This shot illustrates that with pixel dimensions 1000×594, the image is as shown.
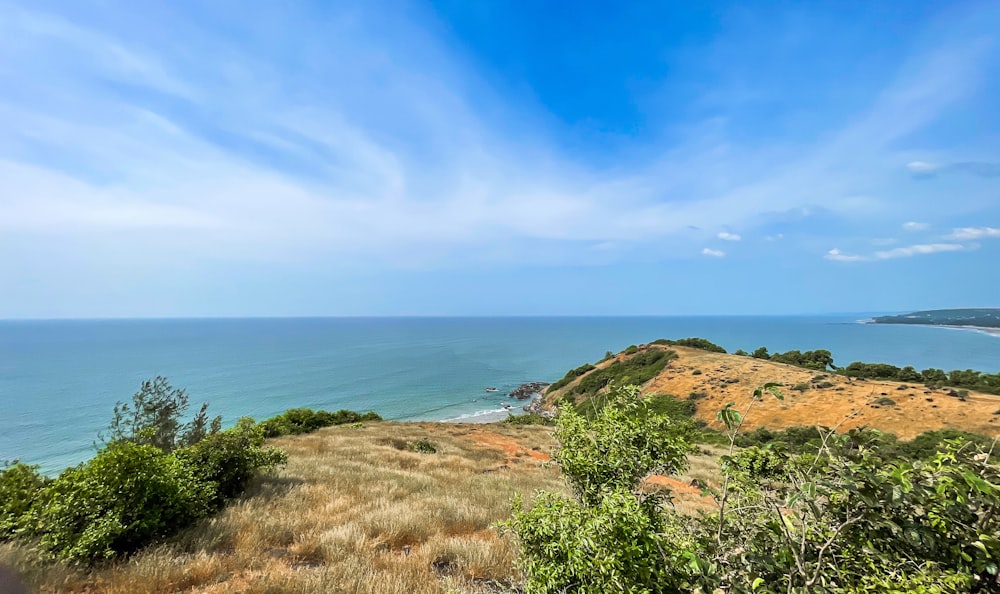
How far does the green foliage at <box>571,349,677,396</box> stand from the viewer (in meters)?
59.8

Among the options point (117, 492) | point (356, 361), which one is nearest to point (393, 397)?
point (356, 361)

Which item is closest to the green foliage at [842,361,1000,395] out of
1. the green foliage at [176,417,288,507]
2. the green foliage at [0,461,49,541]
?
the green foliage at [176,417,288,507]

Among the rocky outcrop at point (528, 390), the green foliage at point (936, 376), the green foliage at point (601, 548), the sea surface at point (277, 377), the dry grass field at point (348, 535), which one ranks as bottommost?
the rocky outcrop at point (528, 390)

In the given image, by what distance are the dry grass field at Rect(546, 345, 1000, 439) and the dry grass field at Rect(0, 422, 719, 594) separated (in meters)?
19.6

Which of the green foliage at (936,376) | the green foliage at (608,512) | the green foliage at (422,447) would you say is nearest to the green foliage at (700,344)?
the green foliage at (936,376)

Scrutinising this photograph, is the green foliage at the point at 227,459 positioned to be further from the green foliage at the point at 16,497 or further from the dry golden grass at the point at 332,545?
the green foliage at the point at 16,497

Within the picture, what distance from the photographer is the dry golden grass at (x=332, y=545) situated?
4918mm

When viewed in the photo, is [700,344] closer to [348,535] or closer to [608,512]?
[348,535]

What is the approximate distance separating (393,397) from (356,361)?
45.3 metres

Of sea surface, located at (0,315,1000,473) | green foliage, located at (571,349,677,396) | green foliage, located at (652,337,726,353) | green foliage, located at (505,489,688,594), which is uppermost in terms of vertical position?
green foliage, located at (505,489,688,594)

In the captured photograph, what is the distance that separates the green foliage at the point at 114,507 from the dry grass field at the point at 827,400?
24484 mm

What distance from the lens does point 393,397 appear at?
67.8 m

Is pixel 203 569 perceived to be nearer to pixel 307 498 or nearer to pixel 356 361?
pixel 307 498

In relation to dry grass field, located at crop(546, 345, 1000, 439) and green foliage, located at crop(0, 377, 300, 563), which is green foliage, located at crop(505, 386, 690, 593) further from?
dry grass field, located at crop(546, 345, 1000, 439)
